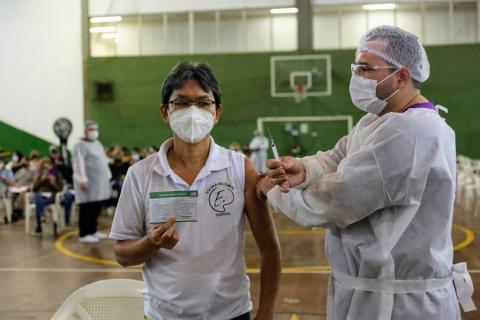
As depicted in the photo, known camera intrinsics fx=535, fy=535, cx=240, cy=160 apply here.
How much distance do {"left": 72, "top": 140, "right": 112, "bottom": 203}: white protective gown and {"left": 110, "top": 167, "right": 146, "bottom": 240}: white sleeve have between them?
17.8 feet

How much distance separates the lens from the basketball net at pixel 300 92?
1462 cm

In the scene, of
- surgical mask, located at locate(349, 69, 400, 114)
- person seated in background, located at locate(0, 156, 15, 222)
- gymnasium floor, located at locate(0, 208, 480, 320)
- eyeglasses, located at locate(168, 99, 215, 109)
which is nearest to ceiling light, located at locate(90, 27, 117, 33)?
person seated in background, located at locate(0, 156, 15, 222)

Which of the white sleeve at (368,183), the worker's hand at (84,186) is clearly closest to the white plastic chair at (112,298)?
the white sleeve at (368,183)

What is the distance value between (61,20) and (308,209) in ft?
51.1

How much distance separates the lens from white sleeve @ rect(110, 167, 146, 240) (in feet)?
5.20

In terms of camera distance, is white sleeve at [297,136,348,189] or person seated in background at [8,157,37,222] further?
person seated in background at [8,157,37,222]

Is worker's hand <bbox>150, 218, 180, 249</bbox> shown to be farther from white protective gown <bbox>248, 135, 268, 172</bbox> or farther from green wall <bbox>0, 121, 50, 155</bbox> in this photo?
green wall <bbox>0, 121, 50, 155</bbox>

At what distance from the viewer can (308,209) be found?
57.9 inches

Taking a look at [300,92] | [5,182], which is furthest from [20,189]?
[300,92]

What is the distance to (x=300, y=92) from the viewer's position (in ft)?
48.0

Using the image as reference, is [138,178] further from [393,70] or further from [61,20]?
[61,20]

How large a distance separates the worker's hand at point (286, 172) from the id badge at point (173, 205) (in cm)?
23

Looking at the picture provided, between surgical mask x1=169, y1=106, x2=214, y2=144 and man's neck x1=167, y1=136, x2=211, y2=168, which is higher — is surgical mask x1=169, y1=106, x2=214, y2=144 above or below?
above

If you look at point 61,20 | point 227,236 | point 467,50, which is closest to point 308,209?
point 227,236
